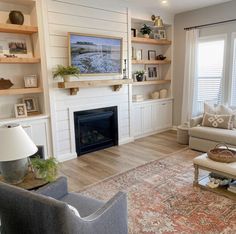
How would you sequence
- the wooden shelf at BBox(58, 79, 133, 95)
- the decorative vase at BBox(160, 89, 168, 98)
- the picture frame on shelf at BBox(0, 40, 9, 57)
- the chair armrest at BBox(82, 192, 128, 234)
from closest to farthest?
the chair armrest at BBox(82, 192, 128, 234) < the picture frame on shelf at BBox(0, 40, 9, 57) < the wooden shelf at BBox(58, 79, 133, 95) < the decorative vase at BBox(160, 89, 168, 98)

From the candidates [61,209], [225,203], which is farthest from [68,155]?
[61,209]

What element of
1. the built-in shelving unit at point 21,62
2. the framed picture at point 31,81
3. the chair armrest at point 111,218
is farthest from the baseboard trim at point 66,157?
the chair armrest at point 111,218

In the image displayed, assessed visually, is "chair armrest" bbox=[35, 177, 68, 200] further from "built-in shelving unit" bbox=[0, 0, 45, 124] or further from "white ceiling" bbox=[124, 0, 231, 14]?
"white ceiling" bbox=[124, 0, 231, 14]

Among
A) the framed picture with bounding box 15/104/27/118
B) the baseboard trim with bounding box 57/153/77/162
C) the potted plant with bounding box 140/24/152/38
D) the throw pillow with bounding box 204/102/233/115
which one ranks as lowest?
the baseboard trim with bounding box 57/153/77/162

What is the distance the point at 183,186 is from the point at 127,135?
216 cm

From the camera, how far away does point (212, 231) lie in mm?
2137

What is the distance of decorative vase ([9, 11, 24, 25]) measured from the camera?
3.34 metres

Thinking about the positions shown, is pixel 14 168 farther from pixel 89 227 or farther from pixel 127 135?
pixel 127 135

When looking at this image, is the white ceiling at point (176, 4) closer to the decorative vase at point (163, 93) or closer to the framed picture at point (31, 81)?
the decorative vase at point (163, 93)

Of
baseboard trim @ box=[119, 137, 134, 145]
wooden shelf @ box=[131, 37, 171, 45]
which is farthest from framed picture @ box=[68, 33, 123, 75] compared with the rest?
baseboard trim @ box=[119, 137, 134, 145]

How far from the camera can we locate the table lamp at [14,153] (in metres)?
1.68

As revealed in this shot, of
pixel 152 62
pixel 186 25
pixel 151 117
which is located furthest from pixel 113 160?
pixel 186 25

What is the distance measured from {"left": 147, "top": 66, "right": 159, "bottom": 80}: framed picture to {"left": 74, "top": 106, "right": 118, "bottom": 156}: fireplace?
1.55 meters

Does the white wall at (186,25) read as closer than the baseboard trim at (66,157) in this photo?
No
